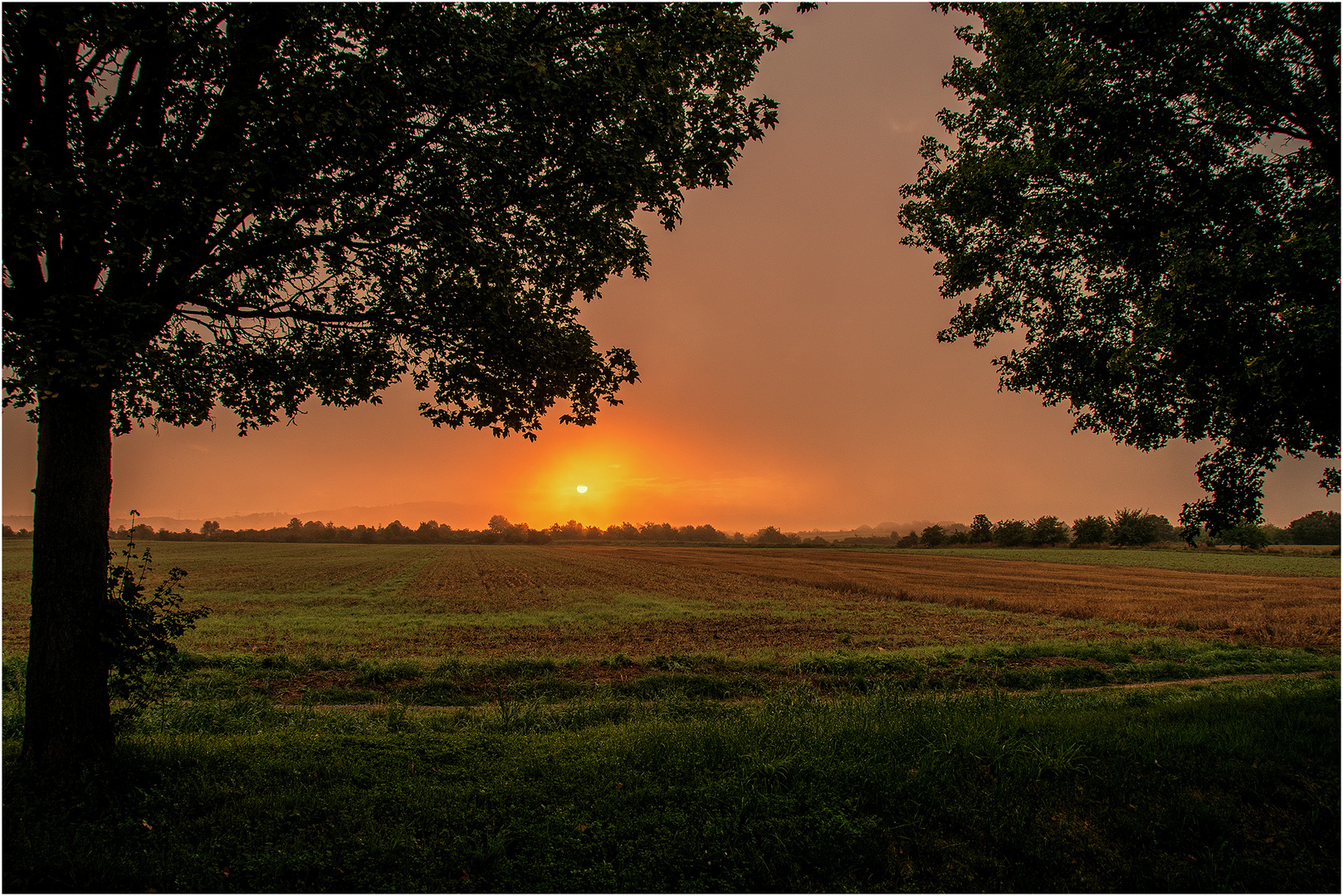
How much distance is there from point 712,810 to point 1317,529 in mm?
144470

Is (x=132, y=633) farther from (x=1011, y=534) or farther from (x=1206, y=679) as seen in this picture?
(x=1011, y=534)

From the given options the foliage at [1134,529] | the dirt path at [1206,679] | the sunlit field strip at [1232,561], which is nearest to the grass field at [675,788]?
the dirt path at [1206,679]

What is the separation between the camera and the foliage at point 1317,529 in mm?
100625

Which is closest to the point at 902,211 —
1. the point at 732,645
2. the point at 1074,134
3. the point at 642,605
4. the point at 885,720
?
the point at 1074,134

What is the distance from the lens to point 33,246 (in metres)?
5.36

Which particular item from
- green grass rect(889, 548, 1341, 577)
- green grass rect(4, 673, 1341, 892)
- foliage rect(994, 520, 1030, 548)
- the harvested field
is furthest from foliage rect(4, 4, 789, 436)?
foliage rect(994, 520, 1030, 548)

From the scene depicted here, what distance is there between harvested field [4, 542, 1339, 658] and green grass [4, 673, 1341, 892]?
9342 millimetres

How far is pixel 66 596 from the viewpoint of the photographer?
19.9ft

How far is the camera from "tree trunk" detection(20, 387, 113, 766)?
6041mm

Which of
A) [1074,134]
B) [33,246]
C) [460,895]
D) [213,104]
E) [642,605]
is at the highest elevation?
[1074,134]

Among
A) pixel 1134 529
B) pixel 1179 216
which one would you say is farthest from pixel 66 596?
pixel 1134 529

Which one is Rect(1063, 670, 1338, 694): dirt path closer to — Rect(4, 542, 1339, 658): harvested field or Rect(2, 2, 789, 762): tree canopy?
Rect(4, 542, 1339, 658): harvested field

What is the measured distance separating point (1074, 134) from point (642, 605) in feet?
74.8

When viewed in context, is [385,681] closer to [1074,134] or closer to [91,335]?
[91,335]
